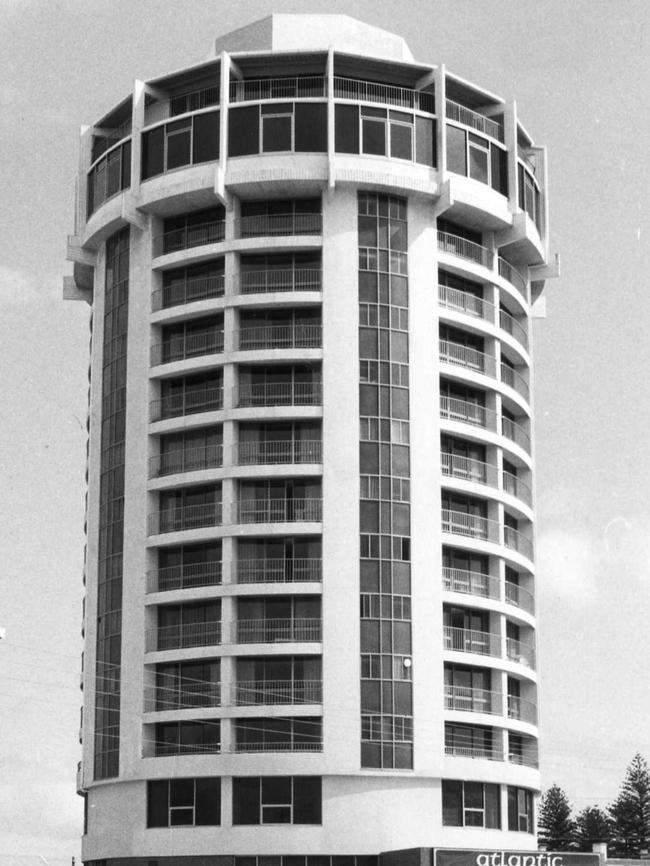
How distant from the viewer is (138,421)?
83.5 meters

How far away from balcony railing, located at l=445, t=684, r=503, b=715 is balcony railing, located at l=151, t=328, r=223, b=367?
21607 mm

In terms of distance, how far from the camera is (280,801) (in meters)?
75.3

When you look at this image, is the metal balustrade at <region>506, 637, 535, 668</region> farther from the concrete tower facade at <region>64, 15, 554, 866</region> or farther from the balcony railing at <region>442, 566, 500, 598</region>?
the balcony railing at <region>442, 566, 500, 598</region>

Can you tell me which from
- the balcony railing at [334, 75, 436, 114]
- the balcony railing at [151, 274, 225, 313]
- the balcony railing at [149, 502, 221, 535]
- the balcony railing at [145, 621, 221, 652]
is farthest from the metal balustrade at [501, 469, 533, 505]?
the balcony railing at [334, 75, 436, 114]

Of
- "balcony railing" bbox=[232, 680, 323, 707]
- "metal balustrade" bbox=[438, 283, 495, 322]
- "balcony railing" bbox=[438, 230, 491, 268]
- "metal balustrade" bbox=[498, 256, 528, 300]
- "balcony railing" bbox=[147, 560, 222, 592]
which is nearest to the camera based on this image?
"balcony railing" bbox=[232, 680, 323, 707]

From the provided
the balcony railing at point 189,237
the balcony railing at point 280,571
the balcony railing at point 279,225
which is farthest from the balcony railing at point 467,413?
the balcony railing at point 189,237

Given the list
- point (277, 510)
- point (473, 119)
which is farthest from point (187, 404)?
point (473, 119)

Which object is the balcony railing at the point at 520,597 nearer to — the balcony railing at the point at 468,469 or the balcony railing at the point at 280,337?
the balcony railing at the point at 468,469

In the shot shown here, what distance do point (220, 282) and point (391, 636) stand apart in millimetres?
20863

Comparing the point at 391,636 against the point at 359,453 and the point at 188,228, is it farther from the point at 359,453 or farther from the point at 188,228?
the point at 188,228

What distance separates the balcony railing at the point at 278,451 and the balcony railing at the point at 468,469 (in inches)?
282

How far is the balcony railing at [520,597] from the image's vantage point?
86.1 metres

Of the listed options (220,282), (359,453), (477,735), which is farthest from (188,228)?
(477,735)

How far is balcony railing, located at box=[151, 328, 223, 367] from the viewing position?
8288cm
